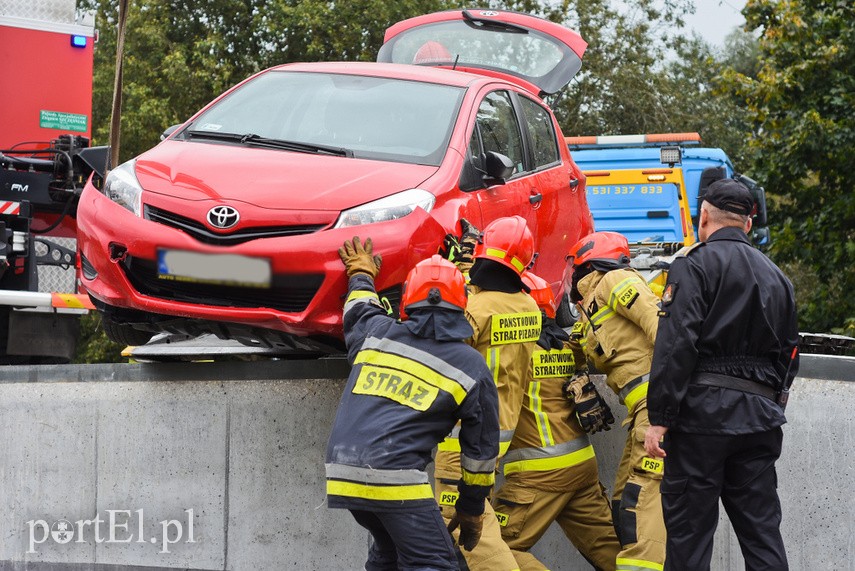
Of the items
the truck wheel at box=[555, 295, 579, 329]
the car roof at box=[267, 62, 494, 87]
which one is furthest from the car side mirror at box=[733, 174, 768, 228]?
the car roof at box=[267, 62, 494, 87]

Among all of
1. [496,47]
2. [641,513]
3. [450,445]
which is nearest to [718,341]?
[641,513]

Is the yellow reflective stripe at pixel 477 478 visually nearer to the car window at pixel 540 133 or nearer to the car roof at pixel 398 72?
the car roof at pixel 398 72

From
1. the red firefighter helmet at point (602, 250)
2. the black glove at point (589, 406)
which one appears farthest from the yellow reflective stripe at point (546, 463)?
the red firefighter helmet at point (602, 250)

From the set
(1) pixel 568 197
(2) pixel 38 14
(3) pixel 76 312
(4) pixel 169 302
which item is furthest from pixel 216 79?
(4) pixel 169 302

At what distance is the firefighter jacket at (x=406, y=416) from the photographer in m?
4.68

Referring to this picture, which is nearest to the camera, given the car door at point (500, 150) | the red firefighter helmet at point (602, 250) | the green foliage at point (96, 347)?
the red firefighter helmet at point (602, 250)

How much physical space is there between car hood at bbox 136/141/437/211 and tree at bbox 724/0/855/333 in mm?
11665

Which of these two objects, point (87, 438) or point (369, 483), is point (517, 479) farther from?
point (87, 438)

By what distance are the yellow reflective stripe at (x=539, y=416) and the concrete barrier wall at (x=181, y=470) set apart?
2.18 feet

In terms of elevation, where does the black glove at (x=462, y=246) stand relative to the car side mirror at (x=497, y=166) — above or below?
below

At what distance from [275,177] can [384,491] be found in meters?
1.66

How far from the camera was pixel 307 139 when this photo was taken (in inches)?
243

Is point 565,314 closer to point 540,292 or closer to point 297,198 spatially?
point 540,292

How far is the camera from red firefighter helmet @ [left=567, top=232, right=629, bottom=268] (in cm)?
607
